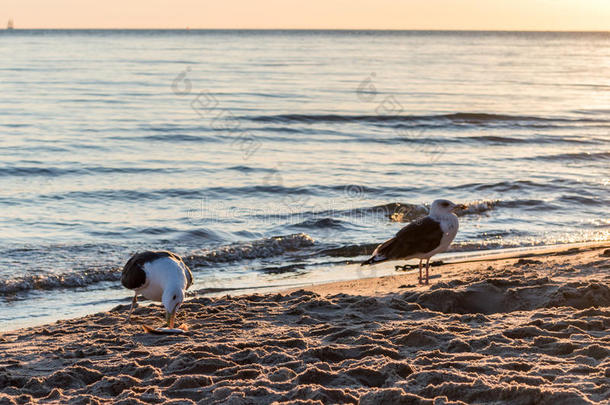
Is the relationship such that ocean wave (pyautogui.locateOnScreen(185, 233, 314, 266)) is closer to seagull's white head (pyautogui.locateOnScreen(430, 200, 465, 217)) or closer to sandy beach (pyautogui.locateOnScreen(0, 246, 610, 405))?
sandy beach (pyautogui.locateOnScreen(0, 246, 610, 405))

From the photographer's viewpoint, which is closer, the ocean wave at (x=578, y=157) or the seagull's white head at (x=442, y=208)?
the seagull's white head at (x=442, y=208)

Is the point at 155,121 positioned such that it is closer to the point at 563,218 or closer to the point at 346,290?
the point at 563,218

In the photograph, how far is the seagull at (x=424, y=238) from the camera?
8.82m

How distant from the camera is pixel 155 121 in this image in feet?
84.8

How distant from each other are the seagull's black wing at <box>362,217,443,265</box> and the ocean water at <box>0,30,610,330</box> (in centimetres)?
154

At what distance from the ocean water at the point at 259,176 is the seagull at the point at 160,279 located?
5.82 ft

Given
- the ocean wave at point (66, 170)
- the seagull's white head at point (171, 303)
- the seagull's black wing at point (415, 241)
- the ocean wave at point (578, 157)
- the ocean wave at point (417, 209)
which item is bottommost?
the seagull's white head at point (171, 303)

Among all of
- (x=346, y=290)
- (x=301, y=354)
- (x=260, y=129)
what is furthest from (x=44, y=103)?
(x=301, y=354)

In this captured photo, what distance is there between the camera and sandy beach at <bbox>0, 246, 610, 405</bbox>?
470 cm

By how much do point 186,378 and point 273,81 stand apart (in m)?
36.9

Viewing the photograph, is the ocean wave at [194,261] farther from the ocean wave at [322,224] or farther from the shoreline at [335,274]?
the ocean wave at [322,224]

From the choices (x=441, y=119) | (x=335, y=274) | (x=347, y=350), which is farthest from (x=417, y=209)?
(x=441, y=119)

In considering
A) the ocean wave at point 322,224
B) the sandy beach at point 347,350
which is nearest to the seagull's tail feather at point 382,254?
the sandy beach at point 347,350

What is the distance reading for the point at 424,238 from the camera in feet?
29.0
